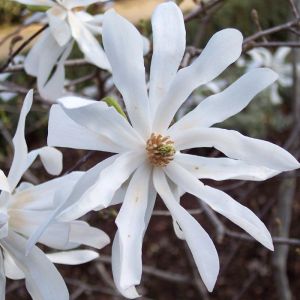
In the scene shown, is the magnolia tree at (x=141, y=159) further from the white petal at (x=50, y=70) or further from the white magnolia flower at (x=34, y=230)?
the white petal at (x=50, y=70)

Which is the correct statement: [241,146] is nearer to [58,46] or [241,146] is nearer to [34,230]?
[34,230]

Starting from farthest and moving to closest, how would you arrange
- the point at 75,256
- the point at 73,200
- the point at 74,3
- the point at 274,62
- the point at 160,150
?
the point at 274,62
the point at 74,3
the point at 75,256
the point at 160,150
the point at 73,200

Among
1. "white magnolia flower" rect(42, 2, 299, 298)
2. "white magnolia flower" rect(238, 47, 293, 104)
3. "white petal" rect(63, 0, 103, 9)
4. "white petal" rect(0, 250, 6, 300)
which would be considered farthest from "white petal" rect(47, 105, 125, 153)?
"white magnolia flower" rect(238, 47, 293, 104)

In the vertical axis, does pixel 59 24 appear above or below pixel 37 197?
above

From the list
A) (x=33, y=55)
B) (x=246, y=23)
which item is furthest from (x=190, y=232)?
(x=246, y=23)

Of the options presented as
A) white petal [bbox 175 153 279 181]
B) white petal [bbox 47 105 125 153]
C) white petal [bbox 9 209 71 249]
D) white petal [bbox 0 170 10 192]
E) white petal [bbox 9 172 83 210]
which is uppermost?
white petal [bbox 47 105 125 153]

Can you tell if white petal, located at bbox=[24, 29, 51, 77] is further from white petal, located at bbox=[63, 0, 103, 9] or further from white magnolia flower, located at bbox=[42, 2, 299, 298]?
white magnolia flower, located at bbox=[42, 2, 299, 298]

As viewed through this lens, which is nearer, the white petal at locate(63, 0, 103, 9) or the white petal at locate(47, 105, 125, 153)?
the white petal at locate(47, 105, 125, 153)

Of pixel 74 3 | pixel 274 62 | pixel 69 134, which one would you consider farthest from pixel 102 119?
pixel 274 62
